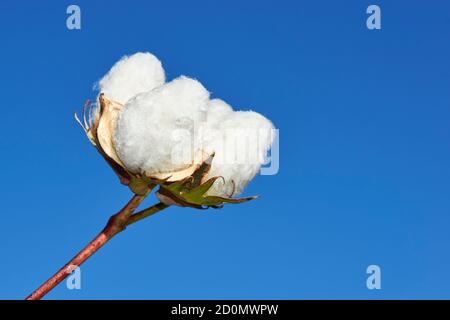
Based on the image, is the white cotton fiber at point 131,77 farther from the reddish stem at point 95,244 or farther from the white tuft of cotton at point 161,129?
the reddish stem at point 95,244

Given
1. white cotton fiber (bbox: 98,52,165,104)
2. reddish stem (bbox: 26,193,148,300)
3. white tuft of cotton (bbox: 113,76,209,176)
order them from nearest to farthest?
reddish stem (bbox: 26,193,148,300)
white tuft of cotton (bbox: 113,76,209,176)
white cotton fiber (bbox: 98,52,165,104)

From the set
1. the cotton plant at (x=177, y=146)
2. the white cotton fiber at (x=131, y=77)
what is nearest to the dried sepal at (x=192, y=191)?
the cotton plant at (x=177, y=146)

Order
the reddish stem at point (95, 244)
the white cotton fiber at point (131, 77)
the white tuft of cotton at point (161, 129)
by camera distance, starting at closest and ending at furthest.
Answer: the reddish stem at point (95, 244), the white tuft of cotton at point (161, 129), the white cotton fiber at point (131, 77)

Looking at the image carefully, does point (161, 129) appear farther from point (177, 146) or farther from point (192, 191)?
point (192, 191)

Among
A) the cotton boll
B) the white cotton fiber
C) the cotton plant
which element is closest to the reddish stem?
the cotton plant

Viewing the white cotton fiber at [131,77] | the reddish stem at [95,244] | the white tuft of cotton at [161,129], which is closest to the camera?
the reddish stem at [95,244]

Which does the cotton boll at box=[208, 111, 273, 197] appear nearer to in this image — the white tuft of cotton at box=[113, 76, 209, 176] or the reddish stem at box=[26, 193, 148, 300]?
the white tuft of cotton at box=[113, 76, 209, 176]
